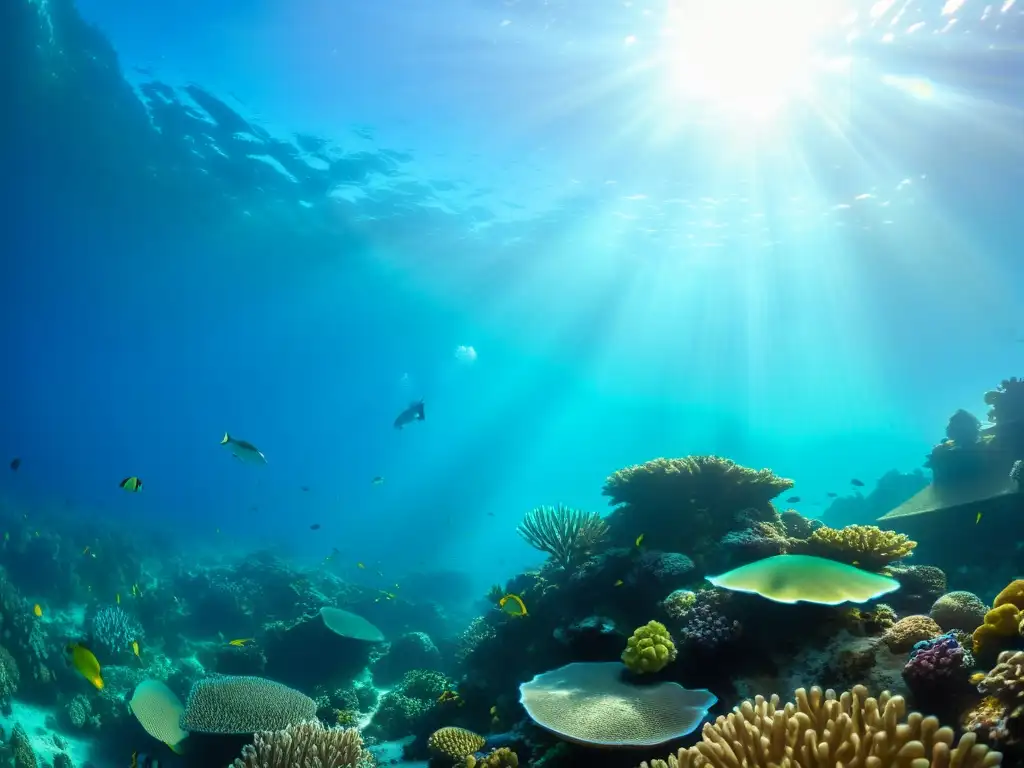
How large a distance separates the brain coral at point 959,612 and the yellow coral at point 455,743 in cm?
504

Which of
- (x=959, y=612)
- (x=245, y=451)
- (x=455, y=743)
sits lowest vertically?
(x=455, y=743)

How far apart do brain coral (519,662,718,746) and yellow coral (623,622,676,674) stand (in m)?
0.17

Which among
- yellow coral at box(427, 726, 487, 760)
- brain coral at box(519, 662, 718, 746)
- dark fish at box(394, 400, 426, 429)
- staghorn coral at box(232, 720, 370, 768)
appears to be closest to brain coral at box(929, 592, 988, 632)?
brain coral at box(519, 662, 718, 746)

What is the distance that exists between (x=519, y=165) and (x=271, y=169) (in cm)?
1386

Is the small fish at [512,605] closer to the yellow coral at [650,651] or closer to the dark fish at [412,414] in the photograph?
the yellow coral at [650,651]

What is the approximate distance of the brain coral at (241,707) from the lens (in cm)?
658

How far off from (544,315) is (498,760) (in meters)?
45.6

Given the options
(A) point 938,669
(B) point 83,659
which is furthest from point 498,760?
(B) point 83,659

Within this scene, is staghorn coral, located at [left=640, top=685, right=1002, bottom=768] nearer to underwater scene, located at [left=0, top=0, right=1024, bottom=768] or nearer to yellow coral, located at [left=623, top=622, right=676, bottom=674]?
underwater scene, located at [left=0, top=0, right=1024, bottom=768]

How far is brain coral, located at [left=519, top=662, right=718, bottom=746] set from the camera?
13.8 feet

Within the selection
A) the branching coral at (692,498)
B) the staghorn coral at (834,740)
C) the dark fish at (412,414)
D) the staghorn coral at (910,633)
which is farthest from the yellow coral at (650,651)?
the dark fish at (412,414)

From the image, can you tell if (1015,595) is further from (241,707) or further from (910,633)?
(241,707)

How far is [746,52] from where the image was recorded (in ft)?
57.6

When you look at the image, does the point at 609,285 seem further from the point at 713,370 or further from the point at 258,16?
the point at 713,370
